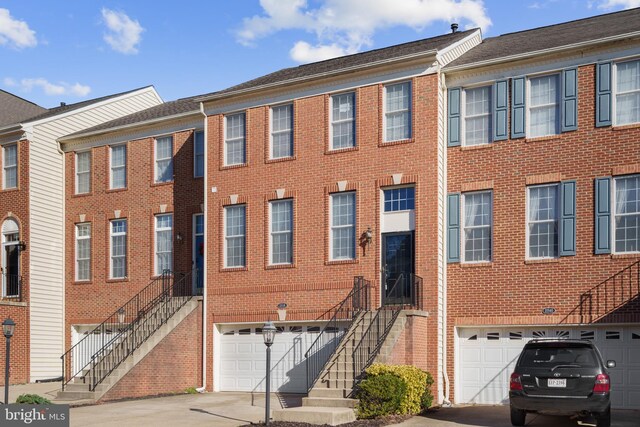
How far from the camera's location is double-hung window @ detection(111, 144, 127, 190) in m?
28.6

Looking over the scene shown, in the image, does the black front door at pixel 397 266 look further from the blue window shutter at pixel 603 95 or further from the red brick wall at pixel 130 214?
the red brick wall at pixel 130 214

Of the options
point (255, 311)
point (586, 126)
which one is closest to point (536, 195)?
point (586, 126)

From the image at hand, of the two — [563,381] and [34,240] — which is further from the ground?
[34,240]

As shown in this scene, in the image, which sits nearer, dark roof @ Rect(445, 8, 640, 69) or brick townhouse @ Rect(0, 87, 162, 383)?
dark roof @ Rect(445, 8, 640, 69)

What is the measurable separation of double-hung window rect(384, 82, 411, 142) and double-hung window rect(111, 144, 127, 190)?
1030 cm

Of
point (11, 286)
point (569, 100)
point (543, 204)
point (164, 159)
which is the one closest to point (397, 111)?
point (569, 100)

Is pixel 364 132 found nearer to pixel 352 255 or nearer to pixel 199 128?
pixel 352 255

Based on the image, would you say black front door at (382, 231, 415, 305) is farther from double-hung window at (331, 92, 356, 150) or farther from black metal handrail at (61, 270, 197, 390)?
black metal handrail at (61, 270, 197, 390)

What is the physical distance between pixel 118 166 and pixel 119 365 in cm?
847

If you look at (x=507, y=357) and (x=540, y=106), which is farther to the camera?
(x=540, y=106)

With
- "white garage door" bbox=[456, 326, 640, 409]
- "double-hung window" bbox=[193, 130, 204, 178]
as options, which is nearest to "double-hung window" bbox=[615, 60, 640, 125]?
"white garage door" bbox=[456, 326, 640, 409]

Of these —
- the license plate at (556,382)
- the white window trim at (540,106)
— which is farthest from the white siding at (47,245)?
the license plate at (556,382)

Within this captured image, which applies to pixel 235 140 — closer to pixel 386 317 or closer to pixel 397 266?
pixel 397 266

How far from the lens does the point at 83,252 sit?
2934 centimetres
